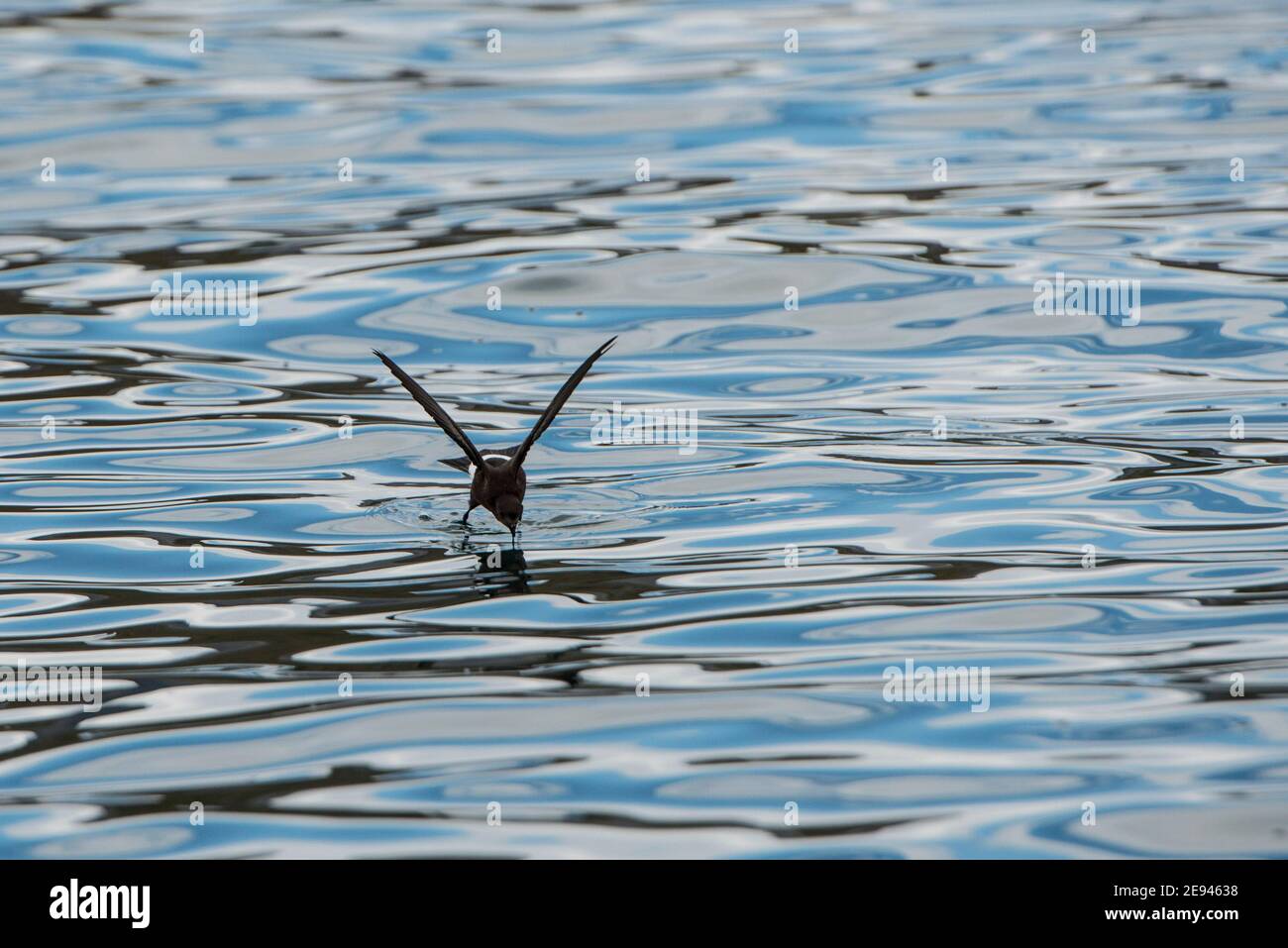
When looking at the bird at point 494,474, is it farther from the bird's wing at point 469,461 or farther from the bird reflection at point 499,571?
the bird's wing at point 469,461

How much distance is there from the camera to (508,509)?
9250 mm

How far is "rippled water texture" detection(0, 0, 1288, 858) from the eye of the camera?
6.79m

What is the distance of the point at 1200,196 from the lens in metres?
18.2

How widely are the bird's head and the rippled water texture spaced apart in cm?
30

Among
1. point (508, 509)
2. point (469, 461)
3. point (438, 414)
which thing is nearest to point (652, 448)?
point (469, 461)

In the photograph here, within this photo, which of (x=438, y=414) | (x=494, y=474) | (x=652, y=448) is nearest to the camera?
(x=438, y=414)

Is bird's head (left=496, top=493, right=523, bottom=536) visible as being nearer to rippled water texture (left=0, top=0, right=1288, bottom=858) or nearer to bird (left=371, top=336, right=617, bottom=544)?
bird (left=371, top=336, right=617, bottom=544)

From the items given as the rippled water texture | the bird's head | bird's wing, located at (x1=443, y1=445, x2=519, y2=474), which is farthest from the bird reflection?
bird's wing, located at (x1=443, y1=445, x2=519, y2=474)

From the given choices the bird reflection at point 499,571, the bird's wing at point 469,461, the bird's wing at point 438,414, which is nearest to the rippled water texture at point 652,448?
the bird reflection at point 499,571

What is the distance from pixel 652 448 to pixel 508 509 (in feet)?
9.32

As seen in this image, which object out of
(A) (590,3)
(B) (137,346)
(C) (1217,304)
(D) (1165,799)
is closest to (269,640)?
(D) (1165,799)

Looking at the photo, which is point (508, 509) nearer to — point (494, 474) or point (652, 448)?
point (494, 474)

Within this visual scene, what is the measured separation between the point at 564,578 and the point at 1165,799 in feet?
11.3

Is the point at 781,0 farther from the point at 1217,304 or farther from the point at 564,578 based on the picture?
the point at 564,578
